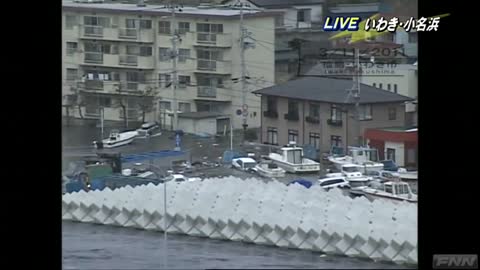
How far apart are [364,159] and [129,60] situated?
2.86ft

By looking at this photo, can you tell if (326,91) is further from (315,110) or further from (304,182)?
(304,182)

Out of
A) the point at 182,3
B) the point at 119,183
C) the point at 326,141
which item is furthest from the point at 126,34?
the point at 326,141

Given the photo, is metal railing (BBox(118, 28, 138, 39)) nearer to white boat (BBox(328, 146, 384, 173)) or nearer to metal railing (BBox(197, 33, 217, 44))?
metal railing (BBox(197, 33, 217, 44))

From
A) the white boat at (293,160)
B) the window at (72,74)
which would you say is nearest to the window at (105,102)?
the window at (72,74)

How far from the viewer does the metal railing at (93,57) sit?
322 cm

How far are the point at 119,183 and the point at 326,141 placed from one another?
74 centimetres

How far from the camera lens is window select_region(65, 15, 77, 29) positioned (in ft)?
10.5

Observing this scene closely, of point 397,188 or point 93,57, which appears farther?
point 93,57

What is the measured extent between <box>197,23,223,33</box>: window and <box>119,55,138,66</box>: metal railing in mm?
244
